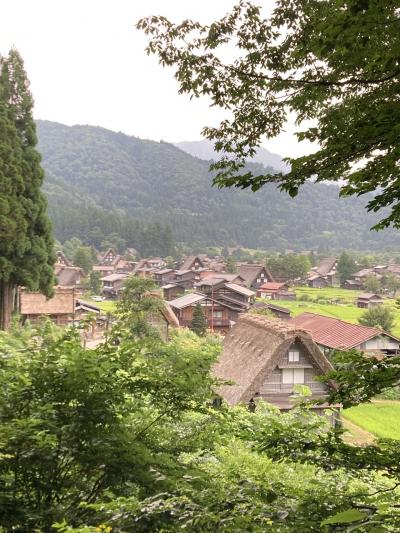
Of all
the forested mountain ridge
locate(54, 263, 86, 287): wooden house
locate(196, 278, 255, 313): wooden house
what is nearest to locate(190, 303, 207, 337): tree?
locate(196, 278, 255, 313): wooden house

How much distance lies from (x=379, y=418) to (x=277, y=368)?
28.2 ft

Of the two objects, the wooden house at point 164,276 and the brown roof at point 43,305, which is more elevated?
the wooden house at point 164,276

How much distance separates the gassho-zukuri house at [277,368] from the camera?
587 inches

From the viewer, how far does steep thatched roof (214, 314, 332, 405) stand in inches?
584

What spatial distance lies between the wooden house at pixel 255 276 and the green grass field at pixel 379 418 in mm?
44849

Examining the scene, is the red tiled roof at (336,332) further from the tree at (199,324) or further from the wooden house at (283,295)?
the wooden house at (283,295)

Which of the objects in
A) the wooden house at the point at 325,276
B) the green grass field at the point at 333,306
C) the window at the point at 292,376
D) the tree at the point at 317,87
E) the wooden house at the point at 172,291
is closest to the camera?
the tree at the point at 317,87

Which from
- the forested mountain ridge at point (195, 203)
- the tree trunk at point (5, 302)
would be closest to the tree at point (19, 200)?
the tree trunk at point (5, 302)

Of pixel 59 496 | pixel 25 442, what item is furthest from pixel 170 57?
pixel 59 496

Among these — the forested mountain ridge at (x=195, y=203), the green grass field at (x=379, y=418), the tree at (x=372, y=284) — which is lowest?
the green grass field at (x=379, y=418)

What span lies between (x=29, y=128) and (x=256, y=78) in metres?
18.2

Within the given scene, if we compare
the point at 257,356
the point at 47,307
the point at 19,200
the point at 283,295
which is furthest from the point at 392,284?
the point at 19,200

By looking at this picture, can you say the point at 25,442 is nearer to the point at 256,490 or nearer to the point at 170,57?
the point at 256,490

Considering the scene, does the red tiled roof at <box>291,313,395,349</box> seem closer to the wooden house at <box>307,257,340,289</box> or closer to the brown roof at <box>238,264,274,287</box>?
the brown roof at <box>238,264,274,287</box>
